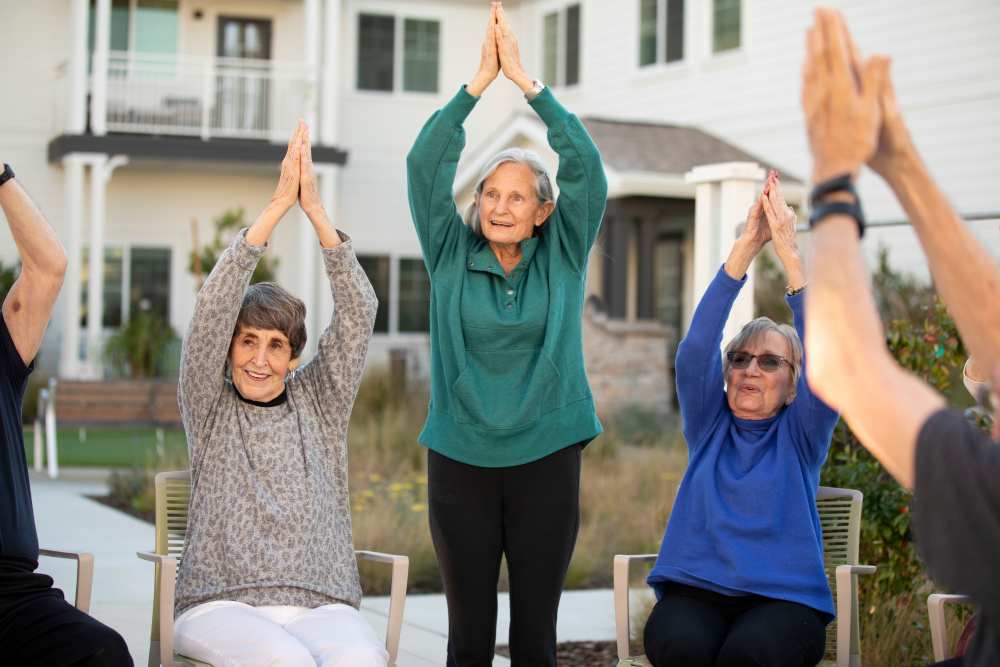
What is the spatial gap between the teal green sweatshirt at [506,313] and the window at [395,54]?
1744 cm

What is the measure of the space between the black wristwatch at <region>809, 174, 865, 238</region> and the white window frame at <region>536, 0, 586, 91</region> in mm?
18271

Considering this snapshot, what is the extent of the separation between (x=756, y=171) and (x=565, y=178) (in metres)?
1.94

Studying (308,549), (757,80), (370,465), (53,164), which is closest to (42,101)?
(53,164)

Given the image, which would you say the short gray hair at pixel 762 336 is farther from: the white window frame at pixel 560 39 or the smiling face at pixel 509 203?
the white window frame at pixel 560 39

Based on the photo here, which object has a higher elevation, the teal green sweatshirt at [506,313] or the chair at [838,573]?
the teal green sweatshirt at [506,313]

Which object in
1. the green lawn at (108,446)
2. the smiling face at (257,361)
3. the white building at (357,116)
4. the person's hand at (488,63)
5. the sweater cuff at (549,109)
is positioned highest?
the white building at (357,116)

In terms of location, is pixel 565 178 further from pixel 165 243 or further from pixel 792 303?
pixel 165 243

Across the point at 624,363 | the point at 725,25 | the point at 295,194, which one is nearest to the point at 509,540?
the point at 295,194

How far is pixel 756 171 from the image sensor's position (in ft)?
18.1

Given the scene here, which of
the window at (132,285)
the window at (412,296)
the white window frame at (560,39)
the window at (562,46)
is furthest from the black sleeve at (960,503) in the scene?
the window at (412,296)

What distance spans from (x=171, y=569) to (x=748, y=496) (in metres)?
1.60

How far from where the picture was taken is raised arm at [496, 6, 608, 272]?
372 centimetres

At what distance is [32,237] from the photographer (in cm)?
332

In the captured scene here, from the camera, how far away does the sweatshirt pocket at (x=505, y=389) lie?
11.9 feet
